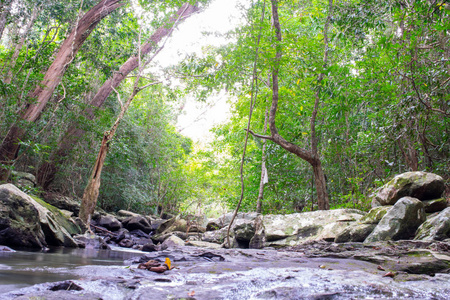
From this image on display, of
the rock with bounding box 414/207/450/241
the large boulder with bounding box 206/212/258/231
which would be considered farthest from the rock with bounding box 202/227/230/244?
the rock with bounding box 414/207/450/241

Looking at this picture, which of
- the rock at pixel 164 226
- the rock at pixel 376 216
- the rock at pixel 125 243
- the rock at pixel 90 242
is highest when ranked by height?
the rock at pixel 376 216

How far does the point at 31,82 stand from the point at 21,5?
2.18 metres

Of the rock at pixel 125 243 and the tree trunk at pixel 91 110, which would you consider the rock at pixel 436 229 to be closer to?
the rock at pixel 125 243

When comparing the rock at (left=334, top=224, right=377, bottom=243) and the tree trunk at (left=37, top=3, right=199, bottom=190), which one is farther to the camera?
the tree trunk at (left=37, top=3, right=199, bottom=190)

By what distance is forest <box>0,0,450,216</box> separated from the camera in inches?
245

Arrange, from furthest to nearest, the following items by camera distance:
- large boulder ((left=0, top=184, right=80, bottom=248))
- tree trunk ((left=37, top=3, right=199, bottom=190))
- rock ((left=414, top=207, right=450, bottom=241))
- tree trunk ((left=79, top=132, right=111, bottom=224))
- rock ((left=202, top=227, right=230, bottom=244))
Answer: tree trunk ((left=37, top=3, right=199, bottom=190))
tree trunk ((left=79, top=132, right=111, bottom=224))
rock ((left=202, top=227, right=230, bottom=244))
large boulder ((left=0, top=184, right=80, bottom=248))
rock ((left=414, top=207, right=450, bottom=241))

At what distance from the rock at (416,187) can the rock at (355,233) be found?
815mm

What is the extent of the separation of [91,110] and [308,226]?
29.4ft

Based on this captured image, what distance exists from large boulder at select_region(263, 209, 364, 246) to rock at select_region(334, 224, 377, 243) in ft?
1.33

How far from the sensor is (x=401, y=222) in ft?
15.1

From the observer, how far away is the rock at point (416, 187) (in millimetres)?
5266

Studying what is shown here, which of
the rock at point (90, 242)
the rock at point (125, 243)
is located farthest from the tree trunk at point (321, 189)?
the rock at point (90, 242)

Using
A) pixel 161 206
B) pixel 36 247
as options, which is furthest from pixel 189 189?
pixel 36 247

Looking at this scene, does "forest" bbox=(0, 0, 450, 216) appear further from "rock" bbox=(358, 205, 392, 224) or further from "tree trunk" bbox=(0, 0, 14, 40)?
"rock" bbox=(358, 205, 392, 224)
